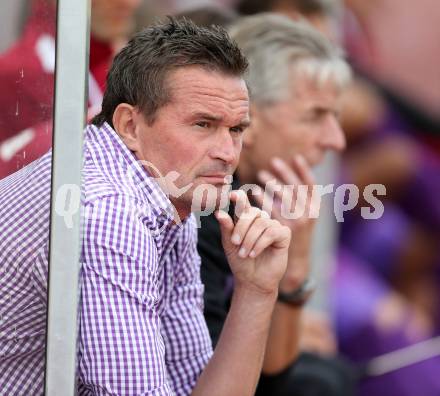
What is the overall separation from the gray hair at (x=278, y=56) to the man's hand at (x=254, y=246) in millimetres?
1199

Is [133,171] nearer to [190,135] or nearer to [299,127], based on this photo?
[190,135]

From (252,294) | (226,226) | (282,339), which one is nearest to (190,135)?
(226,226)

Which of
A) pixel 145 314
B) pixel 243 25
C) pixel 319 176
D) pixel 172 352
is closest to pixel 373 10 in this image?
pixel 319 176

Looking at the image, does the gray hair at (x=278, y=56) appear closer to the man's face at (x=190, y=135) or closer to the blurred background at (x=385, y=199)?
the blurred background at (x=385, y=199)

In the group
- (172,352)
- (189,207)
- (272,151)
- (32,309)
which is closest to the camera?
(32,309)

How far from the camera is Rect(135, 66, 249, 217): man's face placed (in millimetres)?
1951

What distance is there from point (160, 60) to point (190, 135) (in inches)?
5.7

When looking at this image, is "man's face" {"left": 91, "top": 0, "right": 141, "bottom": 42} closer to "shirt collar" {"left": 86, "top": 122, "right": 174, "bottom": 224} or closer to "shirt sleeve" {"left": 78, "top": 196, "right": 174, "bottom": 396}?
"shirt collar" {"left": 86, "top": 122, "right": 174, "bottom": 224}

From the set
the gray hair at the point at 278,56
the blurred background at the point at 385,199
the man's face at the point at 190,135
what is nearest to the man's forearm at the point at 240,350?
the man's face at the point at 190,135

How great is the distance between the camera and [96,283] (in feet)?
5.76

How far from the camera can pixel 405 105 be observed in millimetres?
4586

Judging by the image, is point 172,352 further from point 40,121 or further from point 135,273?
point 40,121

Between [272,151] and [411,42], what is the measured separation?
175cm

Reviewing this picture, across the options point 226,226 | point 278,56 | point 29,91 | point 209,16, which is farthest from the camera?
point 209,16
